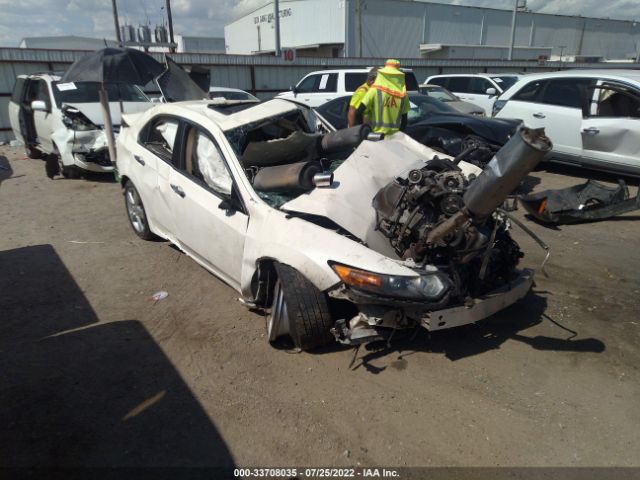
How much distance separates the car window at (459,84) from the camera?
14.6 m

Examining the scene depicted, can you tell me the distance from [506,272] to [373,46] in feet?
136

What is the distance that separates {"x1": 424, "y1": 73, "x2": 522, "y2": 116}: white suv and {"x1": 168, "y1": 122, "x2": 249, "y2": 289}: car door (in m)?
11.1

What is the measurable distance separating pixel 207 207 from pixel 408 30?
145 feet

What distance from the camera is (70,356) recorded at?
3420 mm

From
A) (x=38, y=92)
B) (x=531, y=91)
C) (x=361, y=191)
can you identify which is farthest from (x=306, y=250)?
(x=38, y=92)

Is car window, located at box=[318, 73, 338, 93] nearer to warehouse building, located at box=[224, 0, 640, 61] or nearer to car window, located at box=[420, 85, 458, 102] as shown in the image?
car window, located at box=[420, 85, 458, 102]

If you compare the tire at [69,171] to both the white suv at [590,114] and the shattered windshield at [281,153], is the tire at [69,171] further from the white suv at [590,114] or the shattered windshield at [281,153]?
the white suv at [590,114]

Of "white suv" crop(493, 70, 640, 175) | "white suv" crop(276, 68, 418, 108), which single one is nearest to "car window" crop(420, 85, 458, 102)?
"white suv" crop(276, 68, 418, 108)

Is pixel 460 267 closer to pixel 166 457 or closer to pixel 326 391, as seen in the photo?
pixel 326 391

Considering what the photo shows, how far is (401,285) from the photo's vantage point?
9.34 feet

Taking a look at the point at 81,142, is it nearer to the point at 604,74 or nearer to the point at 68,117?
the point at 68,117

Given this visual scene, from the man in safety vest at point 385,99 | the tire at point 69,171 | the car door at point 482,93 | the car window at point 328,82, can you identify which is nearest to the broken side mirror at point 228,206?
the man in safety vest at point 385,99

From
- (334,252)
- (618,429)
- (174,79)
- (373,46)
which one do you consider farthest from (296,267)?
(373,46)

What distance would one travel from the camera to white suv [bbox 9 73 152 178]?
8.23m
